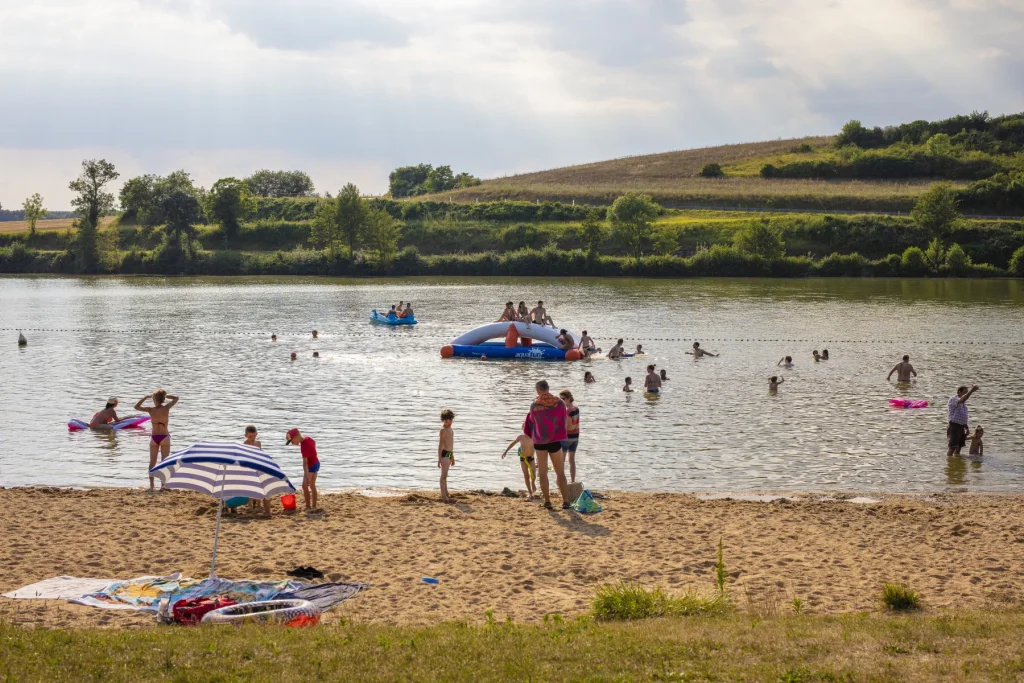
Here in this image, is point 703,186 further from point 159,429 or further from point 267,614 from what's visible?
point 267,614

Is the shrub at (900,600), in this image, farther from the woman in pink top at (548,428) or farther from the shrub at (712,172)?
the shrub at (712,172)

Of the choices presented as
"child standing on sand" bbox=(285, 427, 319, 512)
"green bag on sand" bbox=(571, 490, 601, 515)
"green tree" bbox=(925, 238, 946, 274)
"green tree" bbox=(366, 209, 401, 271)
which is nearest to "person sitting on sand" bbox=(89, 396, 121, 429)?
"child standing on sand" bbox=(285, 427, 319, 512)

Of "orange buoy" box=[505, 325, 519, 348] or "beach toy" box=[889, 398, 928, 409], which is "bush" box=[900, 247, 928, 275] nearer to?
"orange buoy" box=[505, 325, 519, 348]

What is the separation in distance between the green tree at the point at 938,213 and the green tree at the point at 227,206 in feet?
230

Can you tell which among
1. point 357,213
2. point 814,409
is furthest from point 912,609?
point 357,213

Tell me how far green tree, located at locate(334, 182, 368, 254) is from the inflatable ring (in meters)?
87.1

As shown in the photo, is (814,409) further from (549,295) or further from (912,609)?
(549,295)

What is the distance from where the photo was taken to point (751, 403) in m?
25.2

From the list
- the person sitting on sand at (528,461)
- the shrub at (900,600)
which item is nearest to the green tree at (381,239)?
the person sitting on sand at (528,461)

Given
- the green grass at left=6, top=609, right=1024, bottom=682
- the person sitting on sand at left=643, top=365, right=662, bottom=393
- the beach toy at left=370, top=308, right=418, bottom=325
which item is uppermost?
the beach toy at left=370, top=308, right=418, bottom=325

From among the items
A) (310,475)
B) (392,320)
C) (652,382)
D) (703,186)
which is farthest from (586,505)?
(703,186)

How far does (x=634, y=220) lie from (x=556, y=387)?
2538 inches

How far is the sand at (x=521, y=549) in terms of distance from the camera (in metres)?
10.3

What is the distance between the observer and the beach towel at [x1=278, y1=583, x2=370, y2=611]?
9.98 metres
